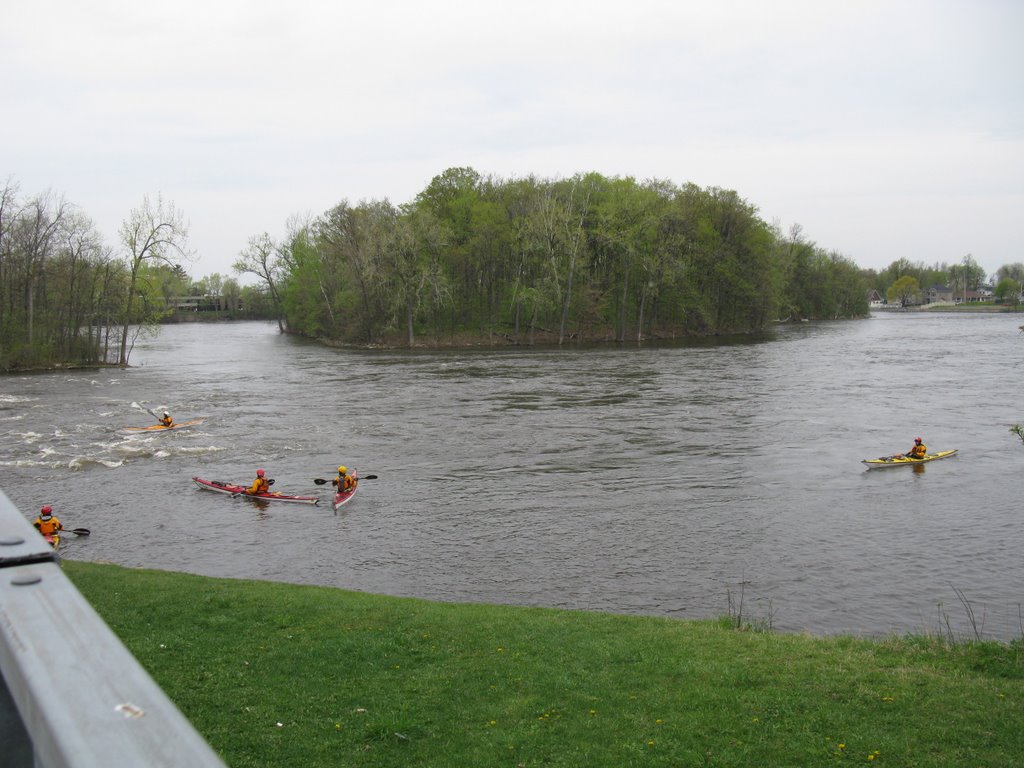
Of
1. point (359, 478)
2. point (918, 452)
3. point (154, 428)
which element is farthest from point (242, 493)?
point (918, 452)

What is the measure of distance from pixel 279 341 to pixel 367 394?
60612 mm

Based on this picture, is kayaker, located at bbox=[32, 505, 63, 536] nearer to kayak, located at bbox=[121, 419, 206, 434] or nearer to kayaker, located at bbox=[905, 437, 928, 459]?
kayak, located at bbox=[121, 419, 206, 434]

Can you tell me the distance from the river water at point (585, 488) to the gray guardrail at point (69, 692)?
16.7m

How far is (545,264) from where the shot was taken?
87.8 metres

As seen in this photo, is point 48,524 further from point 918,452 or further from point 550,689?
point 918,452

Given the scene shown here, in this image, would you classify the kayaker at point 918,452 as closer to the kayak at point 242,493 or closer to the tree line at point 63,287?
the kayak at point 242,493

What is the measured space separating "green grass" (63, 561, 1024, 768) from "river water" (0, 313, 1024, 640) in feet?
13.4

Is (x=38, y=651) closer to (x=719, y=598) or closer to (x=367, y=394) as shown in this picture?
(x=719, y=598)

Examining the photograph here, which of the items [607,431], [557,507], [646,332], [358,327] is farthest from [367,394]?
[646,332]

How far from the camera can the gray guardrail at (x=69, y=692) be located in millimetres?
1347

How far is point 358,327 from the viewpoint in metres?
92.1

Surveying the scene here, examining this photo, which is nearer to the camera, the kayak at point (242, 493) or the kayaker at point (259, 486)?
the kayak at point (242, 493)

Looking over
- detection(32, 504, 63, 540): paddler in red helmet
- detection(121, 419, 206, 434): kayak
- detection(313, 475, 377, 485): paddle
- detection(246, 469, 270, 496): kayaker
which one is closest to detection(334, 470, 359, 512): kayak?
detection(313, 475, 377, 485): paddle

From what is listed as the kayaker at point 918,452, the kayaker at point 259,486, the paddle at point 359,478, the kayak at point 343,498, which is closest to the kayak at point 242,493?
the kayaker at point 259,486
